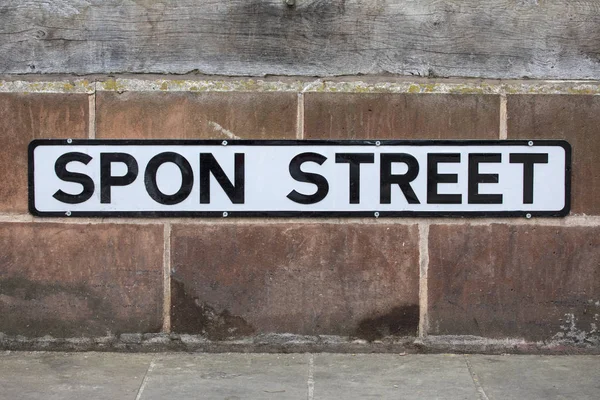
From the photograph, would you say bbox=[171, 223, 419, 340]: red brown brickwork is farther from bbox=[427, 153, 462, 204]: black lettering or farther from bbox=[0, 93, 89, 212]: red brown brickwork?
bbox=[0, 93, 89, 212]: red brown brickwork

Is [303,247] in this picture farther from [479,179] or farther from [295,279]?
[479,179]

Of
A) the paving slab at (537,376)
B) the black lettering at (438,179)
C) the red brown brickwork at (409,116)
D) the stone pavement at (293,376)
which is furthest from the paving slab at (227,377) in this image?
the red brown brickwork at (409,116)

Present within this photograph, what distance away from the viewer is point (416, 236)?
506 centimetres

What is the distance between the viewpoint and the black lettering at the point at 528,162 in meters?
5.02

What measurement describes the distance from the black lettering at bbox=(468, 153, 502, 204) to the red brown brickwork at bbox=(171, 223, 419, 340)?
14.7 inches

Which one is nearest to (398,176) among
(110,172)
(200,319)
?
(200,319)

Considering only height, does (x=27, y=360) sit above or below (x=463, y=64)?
below

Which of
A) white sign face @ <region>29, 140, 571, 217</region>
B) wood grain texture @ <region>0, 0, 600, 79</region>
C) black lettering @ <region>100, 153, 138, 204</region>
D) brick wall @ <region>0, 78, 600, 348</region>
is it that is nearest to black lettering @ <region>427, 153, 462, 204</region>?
white sign face @ <region>29, 140, 571, 217</region>

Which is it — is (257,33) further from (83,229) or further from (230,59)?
(83,229)

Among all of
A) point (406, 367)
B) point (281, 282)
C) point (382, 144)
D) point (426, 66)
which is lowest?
point (406, 367)

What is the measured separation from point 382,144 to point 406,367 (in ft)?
3.95

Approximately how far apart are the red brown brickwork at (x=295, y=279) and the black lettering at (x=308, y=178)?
15 centimetres

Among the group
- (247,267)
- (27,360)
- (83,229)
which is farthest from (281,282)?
(27,360)

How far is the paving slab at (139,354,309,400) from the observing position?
4523 millimetres
